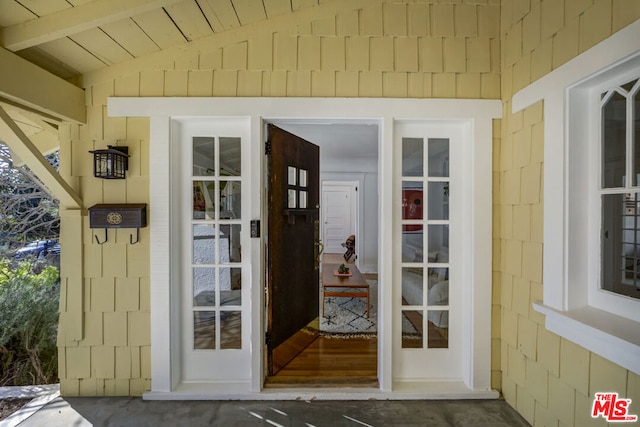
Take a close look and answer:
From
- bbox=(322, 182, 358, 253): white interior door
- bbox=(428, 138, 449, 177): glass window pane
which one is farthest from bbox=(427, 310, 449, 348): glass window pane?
bbox=(322, 182, 358, 253): white interior door

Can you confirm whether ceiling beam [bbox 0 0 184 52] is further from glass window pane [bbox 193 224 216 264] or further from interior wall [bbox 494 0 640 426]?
interior wall [bbox 494 0 640 426]

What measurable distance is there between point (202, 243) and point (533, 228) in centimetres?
205

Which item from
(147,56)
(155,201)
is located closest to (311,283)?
(155,201)

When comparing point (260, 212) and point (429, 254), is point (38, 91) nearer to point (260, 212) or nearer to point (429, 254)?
point (260, 212)

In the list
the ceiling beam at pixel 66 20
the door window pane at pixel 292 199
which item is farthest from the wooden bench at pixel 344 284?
the ceiling beam at pixel 66 20

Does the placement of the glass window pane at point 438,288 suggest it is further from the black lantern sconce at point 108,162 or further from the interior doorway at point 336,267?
the black lantern sconce at point 108,162

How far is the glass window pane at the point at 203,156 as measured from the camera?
1980 mm

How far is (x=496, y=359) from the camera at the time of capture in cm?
193

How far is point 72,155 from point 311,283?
1975mm

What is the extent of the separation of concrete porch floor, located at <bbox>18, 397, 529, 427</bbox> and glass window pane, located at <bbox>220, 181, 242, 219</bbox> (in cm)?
121

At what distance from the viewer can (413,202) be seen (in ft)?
6.59

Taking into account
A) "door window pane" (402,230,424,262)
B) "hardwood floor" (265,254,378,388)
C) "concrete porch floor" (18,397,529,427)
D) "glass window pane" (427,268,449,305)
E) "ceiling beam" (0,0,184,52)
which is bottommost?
"concrete porch floor" (18,397,529,427)

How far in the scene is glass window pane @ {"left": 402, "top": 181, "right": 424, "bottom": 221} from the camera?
1984 millimetres

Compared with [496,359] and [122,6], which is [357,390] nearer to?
[496,359]
